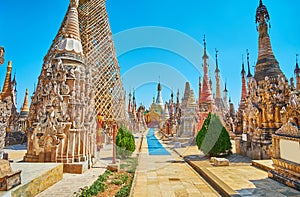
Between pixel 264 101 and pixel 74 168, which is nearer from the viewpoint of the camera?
pixel 74 168

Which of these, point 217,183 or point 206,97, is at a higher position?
point 206,97

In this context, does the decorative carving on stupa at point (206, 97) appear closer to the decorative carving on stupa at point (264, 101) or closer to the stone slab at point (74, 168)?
the decorative carving on stupa at point (264, 101)

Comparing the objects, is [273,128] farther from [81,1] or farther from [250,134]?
[81,1]

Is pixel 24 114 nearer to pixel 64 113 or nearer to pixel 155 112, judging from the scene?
pixel 64 113

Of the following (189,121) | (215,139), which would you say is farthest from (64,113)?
(189,121)

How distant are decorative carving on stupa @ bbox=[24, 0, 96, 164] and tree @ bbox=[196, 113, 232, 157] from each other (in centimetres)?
633

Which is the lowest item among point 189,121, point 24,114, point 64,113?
point 189,121

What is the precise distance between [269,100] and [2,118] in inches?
519

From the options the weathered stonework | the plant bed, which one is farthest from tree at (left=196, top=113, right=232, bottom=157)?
the plant bed

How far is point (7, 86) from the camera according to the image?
67.1 ft

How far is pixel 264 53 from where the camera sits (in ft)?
47.7

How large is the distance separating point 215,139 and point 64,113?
26.7 feet

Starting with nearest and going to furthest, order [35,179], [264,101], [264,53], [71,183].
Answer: [35,179] < [71,183] < [264,101] < [264,53]

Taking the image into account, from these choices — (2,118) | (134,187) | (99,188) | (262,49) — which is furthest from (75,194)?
(262,49)
